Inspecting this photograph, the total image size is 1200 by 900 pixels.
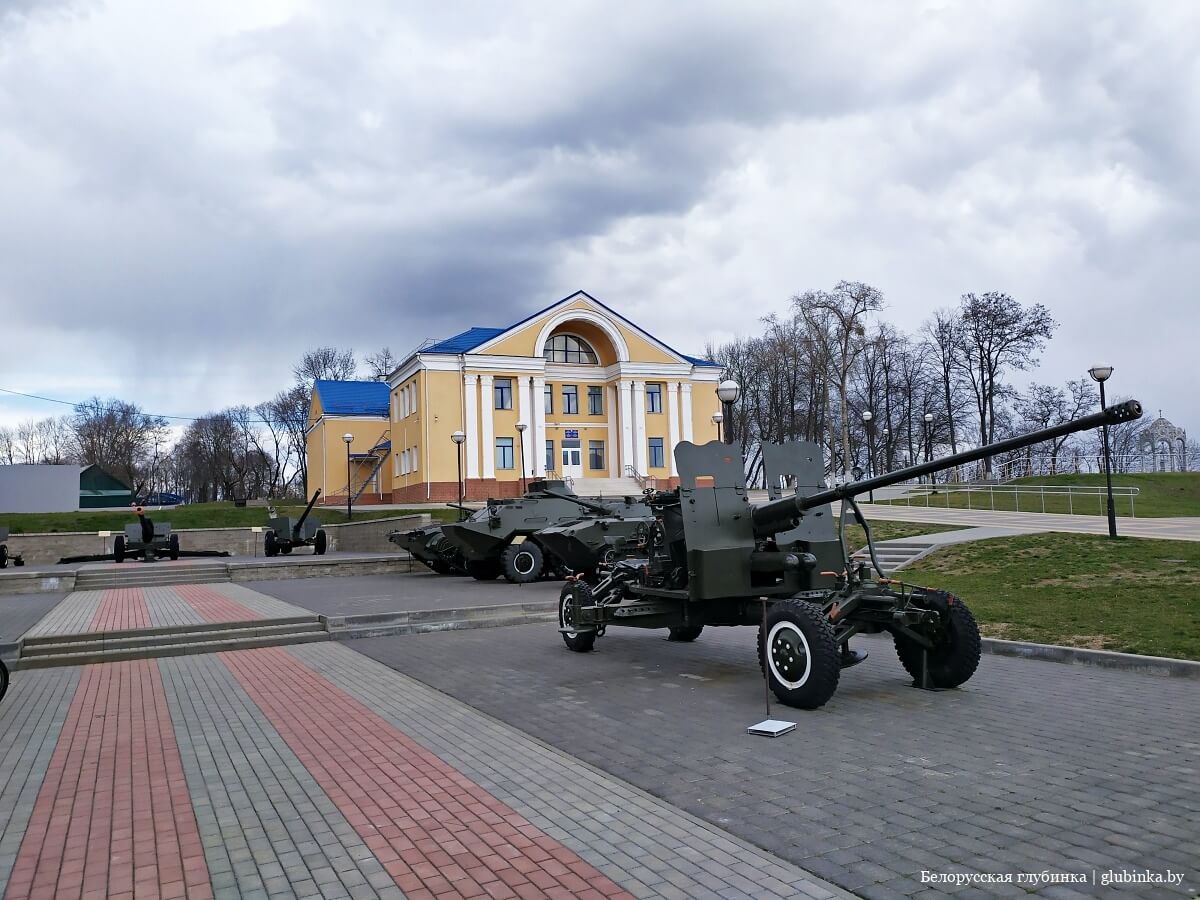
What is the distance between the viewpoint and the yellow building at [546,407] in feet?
148

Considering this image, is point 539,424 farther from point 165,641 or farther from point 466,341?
point 165,641

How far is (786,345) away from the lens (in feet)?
171

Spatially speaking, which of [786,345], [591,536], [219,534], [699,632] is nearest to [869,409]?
[786,345]

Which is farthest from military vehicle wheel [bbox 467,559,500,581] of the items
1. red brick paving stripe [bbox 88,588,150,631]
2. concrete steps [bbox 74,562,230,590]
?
red brick paving stripe [bbox 88,588,150,631]

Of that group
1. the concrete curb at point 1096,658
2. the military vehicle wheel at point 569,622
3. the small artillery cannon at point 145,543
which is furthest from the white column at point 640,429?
the concrete curb at point 1096,658

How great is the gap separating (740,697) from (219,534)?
2949cm

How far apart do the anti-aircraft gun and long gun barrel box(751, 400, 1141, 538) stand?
1 cm

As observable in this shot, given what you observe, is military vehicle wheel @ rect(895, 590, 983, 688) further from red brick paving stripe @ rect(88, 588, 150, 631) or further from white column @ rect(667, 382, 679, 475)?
white column @ rect(667, 382, 679, 475)

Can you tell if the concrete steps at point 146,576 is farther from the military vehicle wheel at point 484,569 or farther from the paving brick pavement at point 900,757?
the paving brick pavement at point 900,757

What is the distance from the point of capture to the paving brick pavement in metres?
4.27

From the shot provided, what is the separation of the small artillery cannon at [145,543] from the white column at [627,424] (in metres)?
26.8

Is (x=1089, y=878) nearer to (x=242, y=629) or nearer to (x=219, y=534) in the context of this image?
(x=242, y=629)

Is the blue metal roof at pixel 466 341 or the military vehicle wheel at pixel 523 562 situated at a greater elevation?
the blue metal roof at pixel 466 341

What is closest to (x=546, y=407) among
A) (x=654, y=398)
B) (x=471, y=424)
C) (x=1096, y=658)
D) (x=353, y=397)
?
(x=471, y=424)
